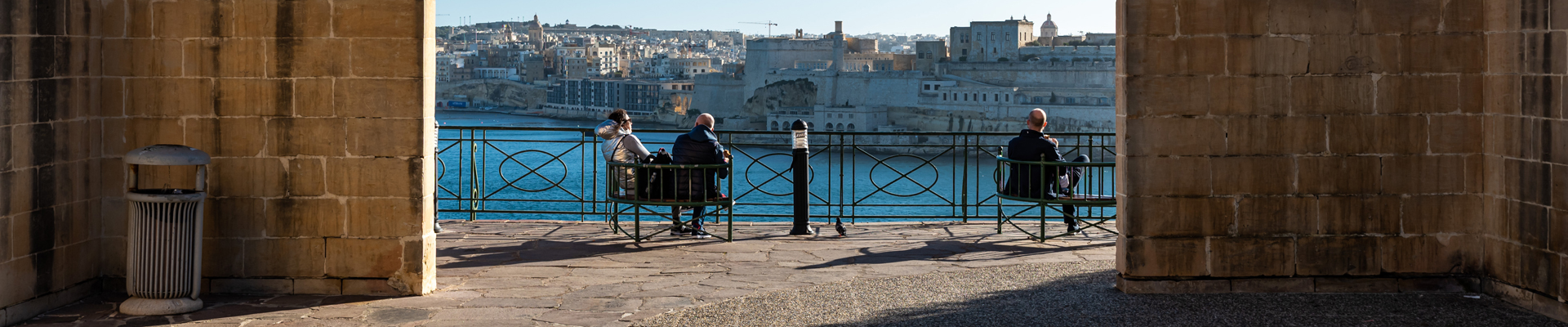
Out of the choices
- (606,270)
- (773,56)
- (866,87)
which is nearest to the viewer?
(606,270)

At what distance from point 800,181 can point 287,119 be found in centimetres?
Answer: 324

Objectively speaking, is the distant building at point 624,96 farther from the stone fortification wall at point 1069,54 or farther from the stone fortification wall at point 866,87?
the stone fortification wall at point 1069,54

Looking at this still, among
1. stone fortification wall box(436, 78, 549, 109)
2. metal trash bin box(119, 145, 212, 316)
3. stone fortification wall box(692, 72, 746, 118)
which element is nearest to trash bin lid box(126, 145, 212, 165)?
metal trash bin box(119, 145, 212, 316)

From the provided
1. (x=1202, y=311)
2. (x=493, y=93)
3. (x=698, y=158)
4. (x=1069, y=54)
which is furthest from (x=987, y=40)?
(x=1202, y=311)

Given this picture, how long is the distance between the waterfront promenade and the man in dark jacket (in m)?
0.39

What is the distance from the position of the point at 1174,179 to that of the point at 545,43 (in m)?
154

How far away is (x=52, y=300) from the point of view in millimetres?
4852

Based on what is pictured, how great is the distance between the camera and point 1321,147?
5.31 metres

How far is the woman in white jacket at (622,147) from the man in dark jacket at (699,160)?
24 centimetres

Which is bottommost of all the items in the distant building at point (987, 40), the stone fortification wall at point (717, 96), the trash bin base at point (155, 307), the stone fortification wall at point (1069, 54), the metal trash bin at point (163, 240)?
the trash bin base at point (155, 307)

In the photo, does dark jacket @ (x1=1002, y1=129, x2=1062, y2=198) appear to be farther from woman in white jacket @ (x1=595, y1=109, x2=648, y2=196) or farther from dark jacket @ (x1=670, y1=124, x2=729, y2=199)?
→ woman in white jacket @ (x1=595, y1=109, x2=648, y2=196)

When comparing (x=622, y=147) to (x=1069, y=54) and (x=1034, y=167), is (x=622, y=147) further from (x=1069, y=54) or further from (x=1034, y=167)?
(x=1069, y=54)

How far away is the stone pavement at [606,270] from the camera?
4801 mm

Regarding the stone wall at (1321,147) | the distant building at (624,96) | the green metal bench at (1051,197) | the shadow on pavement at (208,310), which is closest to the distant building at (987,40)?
the distant building at (624,96)
